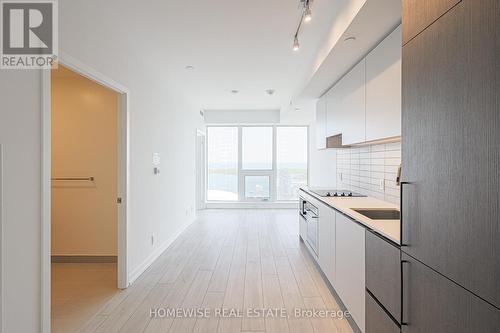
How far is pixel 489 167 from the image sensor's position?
0.88 m

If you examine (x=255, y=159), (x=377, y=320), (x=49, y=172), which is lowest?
(x=377, y=320)

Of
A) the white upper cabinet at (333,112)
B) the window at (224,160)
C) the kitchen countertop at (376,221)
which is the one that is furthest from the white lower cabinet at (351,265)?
the window at (224,160)

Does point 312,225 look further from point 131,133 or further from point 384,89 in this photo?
point 131,133

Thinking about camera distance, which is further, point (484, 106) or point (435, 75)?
point (435, 75)

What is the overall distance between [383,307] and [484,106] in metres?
1.27

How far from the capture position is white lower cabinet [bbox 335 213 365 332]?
2.02 metres

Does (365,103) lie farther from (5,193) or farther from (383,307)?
(5,193)

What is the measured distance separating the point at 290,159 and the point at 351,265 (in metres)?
5.91

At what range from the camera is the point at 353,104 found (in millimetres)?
3111

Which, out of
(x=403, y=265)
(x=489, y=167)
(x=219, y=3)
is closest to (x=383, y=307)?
(x=403, y=265)

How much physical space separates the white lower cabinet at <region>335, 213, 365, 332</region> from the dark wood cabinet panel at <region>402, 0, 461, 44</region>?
4.14ft

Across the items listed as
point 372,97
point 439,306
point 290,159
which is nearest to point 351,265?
point 439,306

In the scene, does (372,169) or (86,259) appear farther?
(86,259)

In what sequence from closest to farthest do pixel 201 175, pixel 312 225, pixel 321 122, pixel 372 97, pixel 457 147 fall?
pixel 457 147, pixel 372 97, pixel 312 225, pixel 321 122, pixel 201 175
